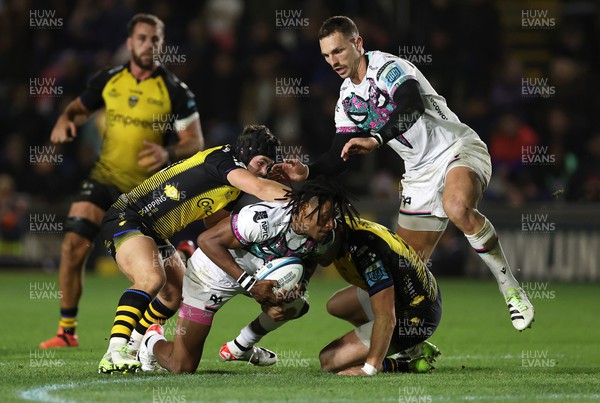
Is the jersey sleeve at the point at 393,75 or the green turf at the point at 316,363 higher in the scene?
the jersey sleeve at the point at 393,75

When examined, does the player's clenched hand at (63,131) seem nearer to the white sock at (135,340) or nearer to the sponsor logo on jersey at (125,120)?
the sponsor logo on jersey at (125,120)

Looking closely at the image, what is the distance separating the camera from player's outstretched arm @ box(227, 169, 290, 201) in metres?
7.25

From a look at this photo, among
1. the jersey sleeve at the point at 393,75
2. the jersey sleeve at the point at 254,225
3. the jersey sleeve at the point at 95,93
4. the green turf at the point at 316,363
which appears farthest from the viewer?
the jersey sleeve at the point at 95,93

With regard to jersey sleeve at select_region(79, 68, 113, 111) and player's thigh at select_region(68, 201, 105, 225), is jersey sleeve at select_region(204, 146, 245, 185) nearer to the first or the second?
player's thigh at select_region(68, 201, 105, 225)

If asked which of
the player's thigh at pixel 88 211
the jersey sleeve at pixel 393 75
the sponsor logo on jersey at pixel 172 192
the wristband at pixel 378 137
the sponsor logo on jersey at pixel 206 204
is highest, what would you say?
the jersey sleeve at pixel 393 75

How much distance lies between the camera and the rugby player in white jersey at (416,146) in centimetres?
805

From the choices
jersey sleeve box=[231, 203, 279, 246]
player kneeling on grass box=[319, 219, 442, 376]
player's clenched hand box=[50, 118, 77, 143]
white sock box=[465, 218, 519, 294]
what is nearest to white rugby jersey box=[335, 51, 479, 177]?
white sock box=[465, 218, 519, 294]

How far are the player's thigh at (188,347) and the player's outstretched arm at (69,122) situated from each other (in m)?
2.90

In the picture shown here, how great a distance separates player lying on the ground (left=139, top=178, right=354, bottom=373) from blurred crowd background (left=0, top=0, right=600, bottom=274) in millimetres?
8287

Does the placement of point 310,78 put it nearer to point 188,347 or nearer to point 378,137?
point 378,137

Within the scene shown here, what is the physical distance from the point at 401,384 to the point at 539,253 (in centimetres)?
898

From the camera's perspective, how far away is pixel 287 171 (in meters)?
7.68

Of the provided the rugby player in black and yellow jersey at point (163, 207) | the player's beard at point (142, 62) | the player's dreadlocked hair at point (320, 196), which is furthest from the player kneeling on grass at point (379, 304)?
the player's beard at point (142, 62)

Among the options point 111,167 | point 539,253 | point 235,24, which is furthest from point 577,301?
point 235,24
